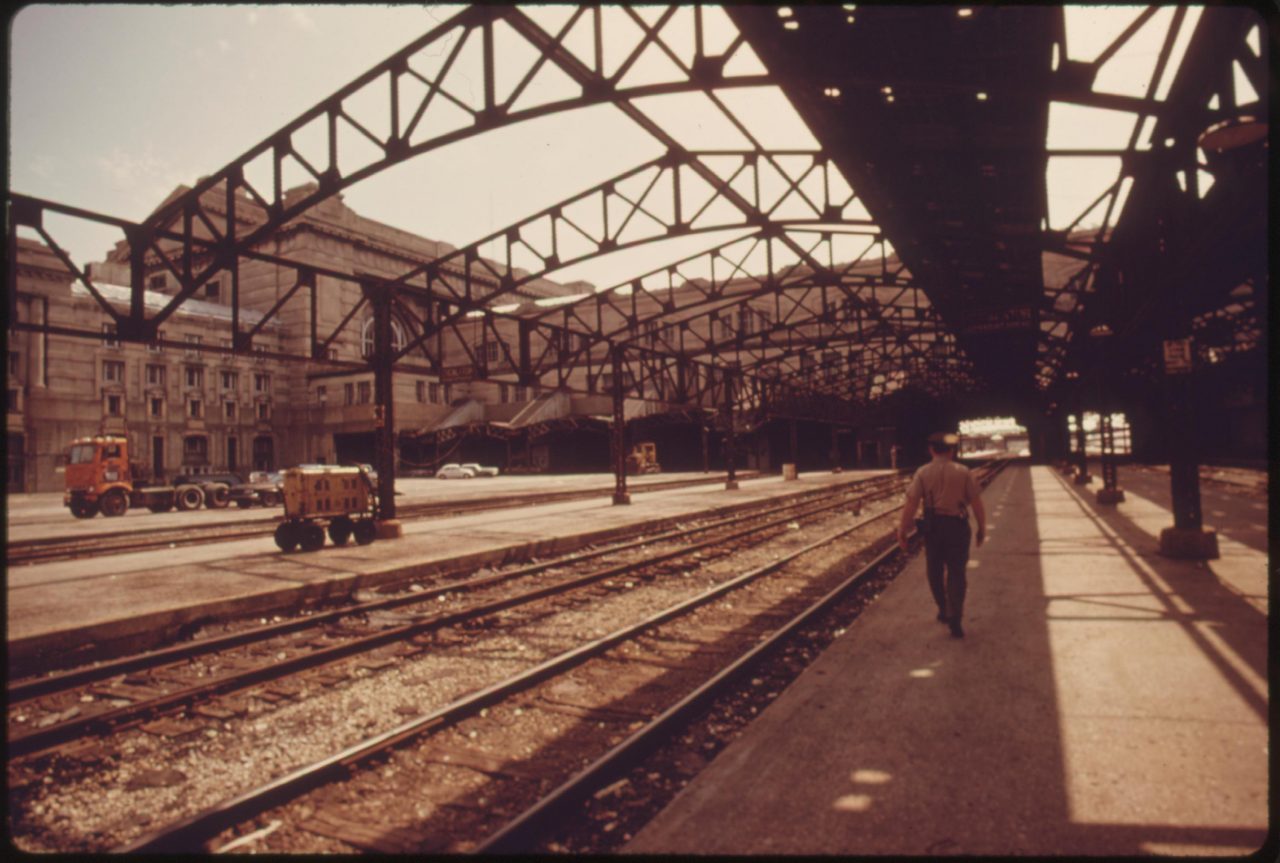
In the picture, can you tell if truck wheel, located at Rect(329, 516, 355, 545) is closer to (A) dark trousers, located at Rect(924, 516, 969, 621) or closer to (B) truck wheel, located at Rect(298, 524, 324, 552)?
(B) truck wheel, located at Rect(298, 524, 324, 552)

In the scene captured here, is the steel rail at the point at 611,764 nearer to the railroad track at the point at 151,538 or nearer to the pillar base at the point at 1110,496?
the railroad track at the point at 151,538

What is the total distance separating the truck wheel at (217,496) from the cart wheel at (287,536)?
18.2m

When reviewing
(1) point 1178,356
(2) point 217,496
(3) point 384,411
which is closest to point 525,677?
(1) point 1178,356

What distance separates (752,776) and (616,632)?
12.9 feet

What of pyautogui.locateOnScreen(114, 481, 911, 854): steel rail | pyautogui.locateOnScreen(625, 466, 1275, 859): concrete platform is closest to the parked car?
pyautogui.locateOnScreen(114, 481, 911, 854): steel rail

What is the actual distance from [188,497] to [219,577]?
68.3 feet

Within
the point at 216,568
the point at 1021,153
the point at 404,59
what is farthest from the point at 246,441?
the point at 1021,153

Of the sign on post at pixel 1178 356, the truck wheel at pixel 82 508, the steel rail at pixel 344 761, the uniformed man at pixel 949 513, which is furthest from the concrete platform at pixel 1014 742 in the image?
the truck wheel at pixel 82 508

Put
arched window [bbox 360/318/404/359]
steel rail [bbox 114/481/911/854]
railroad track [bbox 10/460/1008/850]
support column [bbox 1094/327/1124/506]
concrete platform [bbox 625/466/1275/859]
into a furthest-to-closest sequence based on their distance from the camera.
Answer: arched window [bbox 360/318/404/359]
support column [bbox 1094/327/1124/506]
railroad track [bbox 10/460/1008/850]
steel rail [bbox 114/481/911/854]
concrete platform [bbox 625/466/1275/859]

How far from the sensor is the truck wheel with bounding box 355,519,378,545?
16031 millimetres

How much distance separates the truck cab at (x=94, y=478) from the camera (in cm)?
2667

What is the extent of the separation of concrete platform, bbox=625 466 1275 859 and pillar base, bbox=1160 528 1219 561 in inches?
98.0

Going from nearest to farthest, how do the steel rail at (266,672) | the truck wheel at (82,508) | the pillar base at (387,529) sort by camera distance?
the steel rail at (266,672)
the pillar base at (387,529)
the truck wheel at (82,508)

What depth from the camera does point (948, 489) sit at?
758 centimetres
